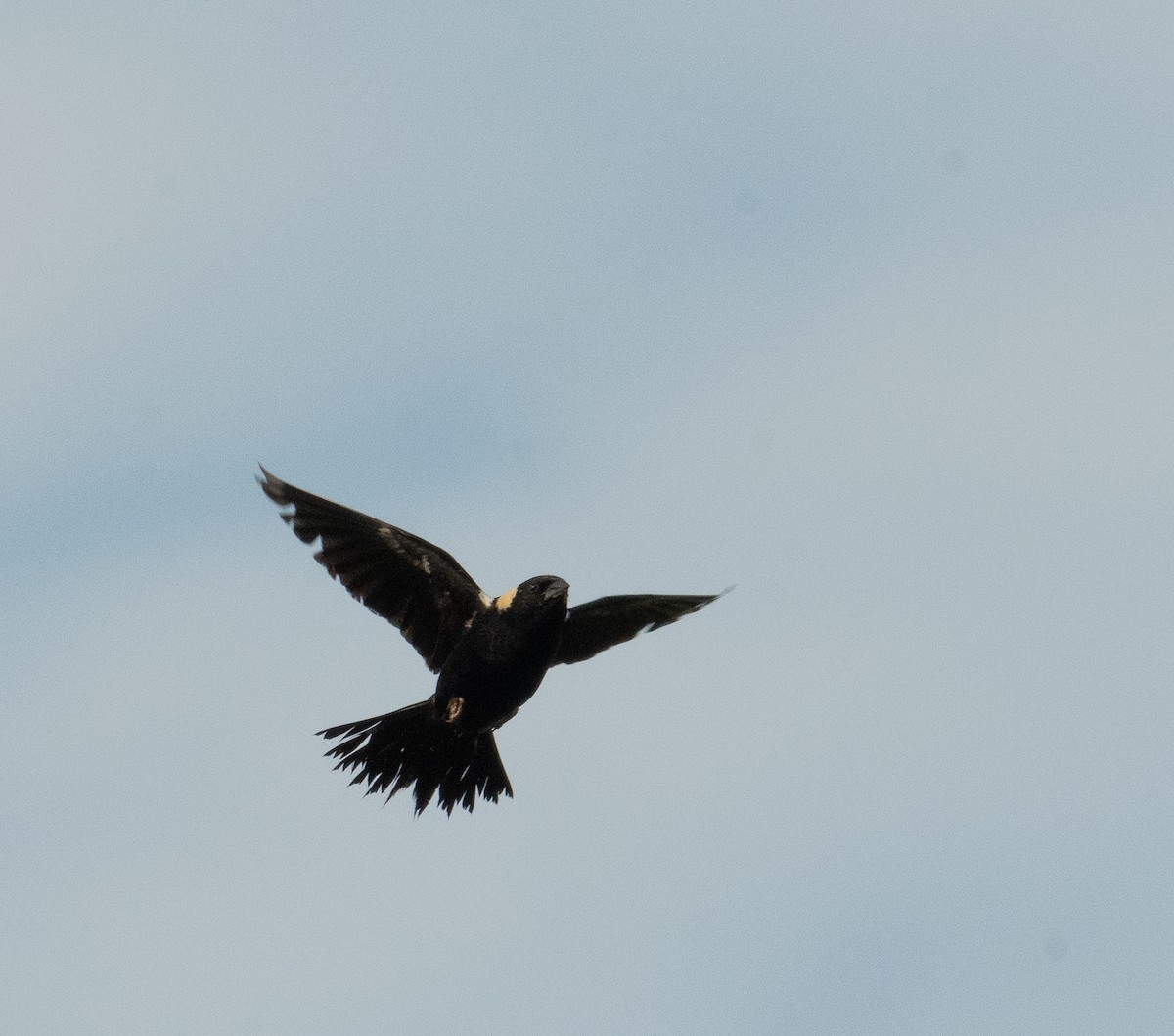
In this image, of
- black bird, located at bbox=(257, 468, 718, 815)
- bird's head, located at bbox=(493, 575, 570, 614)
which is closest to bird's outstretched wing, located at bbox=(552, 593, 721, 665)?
black bird, located at bbox=(257, 468, 718, 815)

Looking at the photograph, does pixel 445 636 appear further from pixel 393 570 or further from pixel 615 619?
pixel 615 619

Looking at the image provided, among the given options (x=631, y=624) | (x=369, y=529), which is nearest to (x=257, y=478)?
(x=369, y=529)

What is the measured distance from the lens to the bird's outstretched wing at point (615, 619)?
13.4 metres

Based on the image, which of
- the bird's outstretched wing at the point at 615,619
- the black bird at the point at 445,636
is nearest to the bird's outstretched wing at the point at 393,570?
the black bird at the point at 445,636

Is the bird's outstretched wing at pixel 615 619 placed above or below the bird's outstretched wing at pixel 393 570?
below

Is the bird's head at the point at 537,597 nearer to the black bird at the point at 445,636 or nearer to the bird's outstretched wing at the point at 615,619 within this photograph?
the black bird at the point at 445,636

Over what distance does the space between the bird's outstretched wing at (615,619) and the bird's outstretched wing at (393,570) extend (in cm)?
68

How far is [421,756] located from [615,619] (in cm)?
154

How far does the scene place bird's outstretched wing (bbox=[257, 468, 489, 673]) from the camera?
12930 mm

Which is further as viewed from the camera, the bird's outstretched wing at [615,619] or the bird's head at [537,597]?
the bird's outstretched wing at [615,619]

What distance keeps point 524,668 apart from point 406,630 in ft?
3.26

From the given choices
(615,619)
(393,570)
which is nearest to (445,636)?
(393,570)

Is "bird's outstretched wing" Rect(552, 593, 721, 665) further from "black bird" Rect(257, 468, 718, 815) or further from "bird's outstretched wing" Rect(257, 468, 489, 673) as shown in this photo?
"bird's outstretched wing" Rect(257, 468, 489, 673)

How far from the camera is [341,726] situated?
12.8 m
